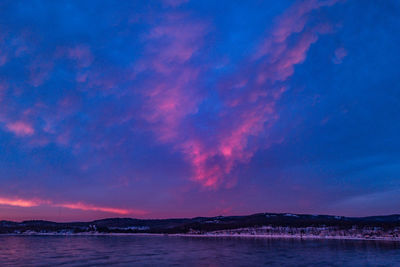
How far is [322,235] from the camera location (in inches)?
7559

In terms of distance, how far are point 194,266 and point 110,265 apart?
1541 cm

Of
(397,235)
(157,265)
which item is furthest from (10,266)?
(397,235)

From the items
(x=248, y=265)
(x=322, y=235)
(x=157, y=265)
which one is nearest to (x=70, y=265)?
(x=157, y=265)

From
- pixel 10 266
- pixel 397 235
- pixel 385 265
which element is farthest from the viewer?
pixel 397 235

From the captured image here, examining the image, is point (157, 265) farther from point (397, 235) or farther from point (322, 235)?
point (322, 235)

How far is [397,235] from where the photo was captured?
149 meters

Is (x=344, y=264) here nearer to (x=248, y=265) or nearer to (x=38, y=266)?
(x=248, y=265)

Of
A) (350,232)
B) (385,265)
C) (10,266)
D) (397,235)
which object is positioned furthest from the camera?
(350,232)

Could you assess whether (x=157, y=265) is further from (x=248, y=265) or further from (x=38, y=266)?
(x=38, y=266)

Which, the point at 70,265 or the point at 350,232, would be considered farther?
the point at 350,232

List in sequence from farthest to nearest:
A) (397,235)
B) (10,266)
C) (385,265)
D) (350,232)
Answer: (350,232)
(397,235)
(10,266)
(385,265)

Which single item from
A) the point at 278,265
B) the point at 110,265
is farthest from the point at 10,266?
the point at 278,265

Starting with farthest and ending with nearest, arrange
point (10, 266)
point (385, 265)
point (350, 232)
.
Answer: point (350, 232) < point (10, 266) < point (385, 265)

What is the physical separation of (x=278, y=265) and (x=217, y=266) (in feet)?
33.2
